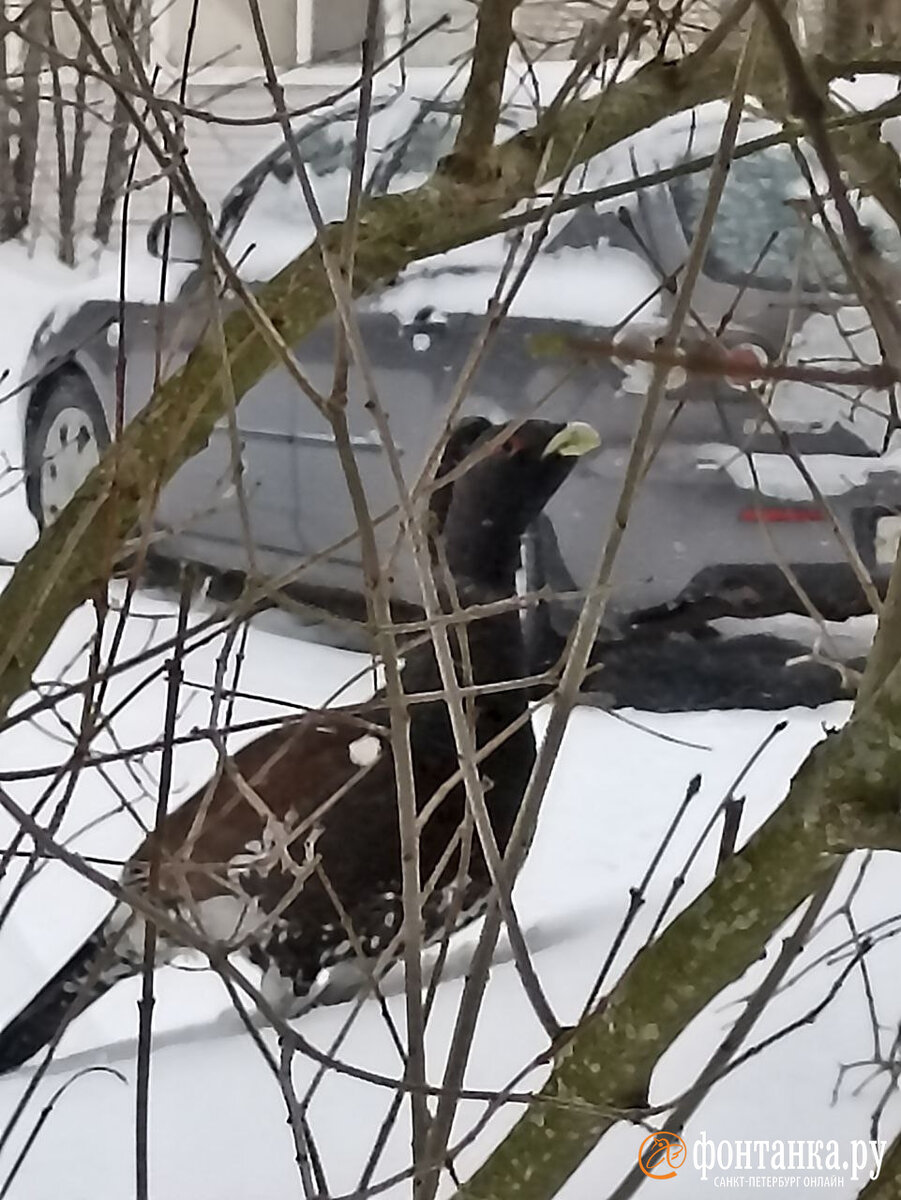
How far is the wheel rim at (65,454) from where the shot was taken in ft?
3.89

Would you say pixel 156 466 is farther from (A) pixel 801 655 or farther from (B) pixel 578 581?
(A) pixel 801 655

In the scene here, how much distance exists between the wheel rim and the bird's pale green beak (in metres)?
0.43

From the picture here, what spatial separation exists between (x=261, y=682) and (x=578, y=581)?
30 centimetres

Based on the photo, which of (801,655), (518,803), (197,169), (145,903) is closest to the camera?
(145,903)

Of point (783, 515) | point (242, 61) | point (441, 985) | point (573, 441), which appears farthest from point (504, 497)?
point (242, 61)

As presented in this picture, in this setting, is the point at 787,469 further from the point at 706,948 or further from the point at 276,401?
the point at 706,948

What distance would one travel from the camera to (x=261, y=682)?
1115 mm

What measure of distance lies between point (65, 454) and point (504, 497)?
462 mm

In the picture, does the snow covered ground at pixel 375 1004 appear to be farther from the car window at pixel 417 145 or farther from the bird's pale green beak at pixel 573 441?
the car window at pixel 417 145

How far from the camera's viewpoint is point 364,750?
3.10 ft

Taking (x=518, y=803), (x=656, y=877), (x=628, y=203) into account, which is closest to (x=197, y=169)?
(x=628, y=203)

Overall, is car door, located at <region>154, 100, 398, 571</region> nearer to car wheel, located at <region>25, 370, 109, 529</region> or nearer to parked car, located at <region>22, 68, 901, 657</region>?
parked car, located at <region>22, 68, 901, 657</region>

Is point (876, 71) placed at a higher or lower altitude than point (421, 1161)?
higher

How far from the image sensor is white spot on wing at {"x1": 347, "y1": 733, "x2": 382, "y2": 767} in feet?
3.07
